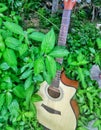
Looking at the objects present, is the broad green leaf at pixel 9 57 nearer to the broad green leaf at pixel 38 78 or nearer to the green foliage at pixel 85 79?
the broad green leaf at pixel 38 78

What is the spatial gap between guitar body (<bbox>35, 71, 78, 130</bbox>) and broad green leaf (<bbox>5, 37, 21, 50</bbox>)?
0.35m

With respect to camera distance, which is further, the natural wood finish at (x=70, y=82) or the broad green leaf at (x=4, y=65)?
the natural wood finish at (x=70, y=82)

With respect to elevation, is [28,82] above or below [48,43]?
below

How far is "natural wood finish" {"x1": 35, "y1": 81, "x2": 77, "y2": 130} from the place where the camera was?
46.7 inches

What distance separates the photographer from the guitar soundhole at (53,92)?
121cm

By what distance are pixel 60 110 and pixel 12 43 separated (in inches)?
19.4

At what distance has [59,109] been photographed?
4.05 feet

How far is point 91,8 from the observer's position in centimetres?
398

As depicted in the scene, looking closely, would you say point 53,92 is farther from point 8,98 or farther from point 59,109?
point 8,98

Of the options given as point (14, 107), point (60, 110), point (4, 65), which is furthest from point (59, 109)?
point (4, 65)

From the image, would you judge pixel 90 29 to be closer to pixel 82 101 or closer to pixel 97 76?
pixel 97 76

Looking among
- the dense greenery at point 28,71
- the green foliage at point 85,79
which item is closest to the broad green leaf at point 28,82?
the dense greenery at point 28,71

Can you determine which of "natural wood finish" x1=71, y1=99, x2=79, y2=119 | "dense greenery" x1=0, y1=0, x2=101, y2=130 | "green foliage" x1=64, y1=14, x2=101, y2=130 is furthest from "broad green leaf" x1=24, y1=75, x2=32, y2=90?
"natural wood finish" x1=71, y1=99, x2=79, y2=119

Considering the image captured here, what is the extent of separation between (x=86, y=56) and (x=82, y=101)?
0.70ft
